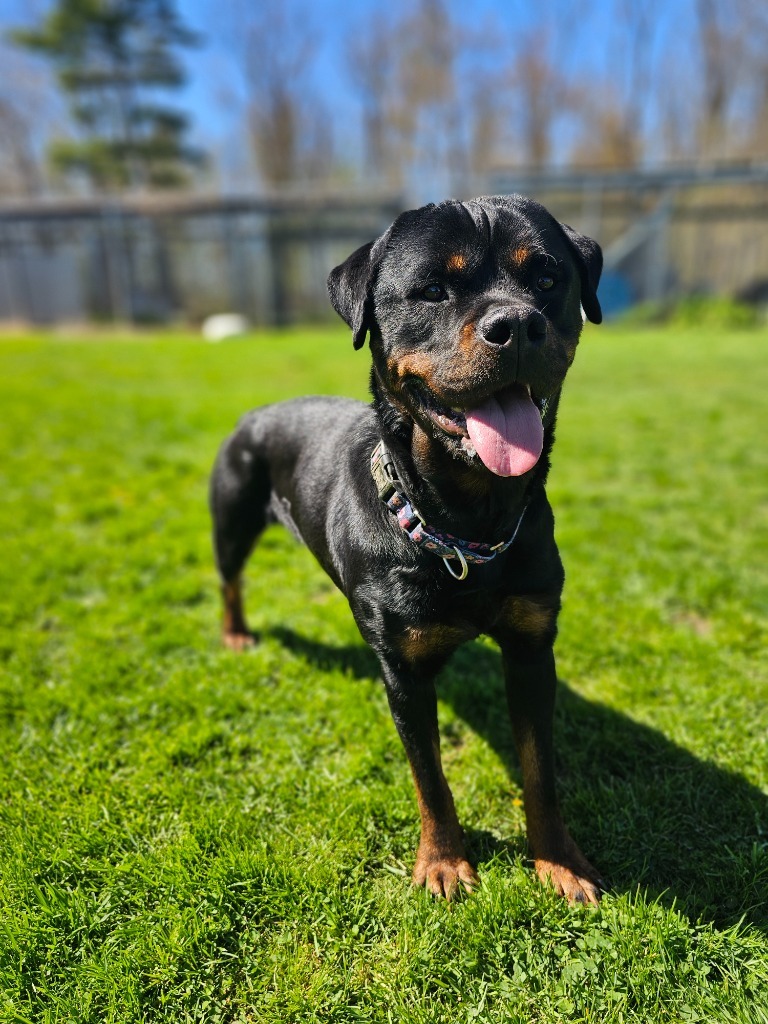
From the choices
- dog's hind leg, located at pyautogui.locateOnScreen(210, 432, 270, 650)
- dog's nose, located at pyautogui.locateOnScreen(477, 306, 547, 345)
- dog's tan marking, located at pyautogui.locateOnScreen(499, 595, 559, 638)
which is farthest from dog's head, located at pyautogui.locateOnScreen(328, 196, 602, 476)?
dog's hind leg, located at pyautogui.locateOnScreen(210, 432, 270, 650)

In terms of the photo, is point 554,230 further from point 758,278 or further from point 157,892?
point 758,278

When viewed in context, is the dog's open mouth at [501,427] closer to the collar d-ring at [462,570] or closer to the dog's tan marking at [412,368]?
the dog's tan marking at [412,368]

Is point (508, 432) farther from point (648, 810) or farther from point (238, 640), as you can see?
point (238, 640)

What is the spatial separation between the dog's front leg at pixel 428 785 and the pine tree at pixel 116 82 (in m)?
28.3

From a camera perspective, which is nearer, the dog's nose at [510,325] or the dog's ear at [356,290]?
the dog's nose at [510,325]

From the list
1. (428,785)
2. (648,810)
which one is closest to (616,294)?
Result: (648,810)

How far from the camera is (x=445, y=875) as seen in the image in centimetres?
205

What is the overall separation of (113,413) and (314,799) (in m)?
6.41

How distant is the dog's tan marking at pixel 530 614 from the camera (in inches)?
79.5

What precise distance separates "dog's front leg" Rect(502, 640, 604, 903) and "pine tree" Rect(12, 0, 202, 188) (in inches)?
1117

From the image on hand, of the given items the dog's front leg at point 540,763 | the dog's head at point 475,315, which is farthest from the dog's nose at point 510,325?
the dog's front leg at point 540,763

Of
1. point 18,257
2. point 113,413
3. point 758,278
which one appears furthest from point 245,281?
point 758,278

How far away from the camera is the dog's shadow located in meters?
2.00

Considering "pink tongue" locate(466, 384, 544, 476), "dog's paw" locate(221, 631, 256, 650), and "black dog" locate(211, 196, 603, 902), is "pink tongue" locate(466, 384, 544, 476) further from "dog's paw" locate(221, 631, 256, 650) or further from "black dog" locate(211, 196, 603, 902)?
"dog's paw" locate(221, 631, 256, 650)
